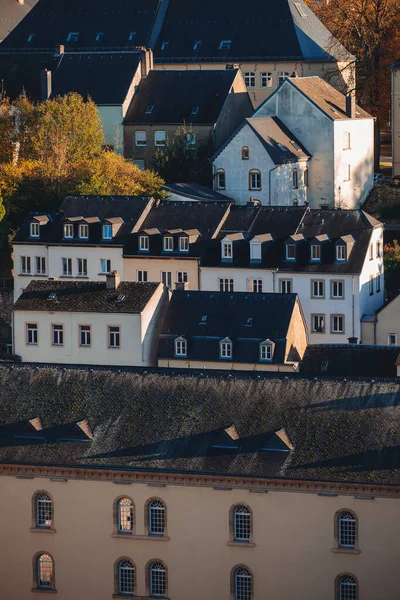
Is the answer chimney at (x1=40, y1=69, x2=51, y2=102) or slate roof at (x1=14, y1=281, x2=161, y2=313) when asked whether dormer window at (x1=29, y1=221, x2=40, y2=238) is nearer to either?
slate roof at (x1=14, y1=281, x2=161, y2=313)

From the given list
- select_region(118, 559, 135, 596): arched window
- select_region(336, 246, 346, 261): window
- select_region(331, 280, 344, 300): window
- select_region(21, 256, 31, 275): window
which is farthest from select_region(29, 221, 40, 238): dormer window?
select_region(118, 559, 135, 596): arched window

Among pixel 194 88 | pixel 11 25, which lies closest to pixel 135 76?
pixel 194 88

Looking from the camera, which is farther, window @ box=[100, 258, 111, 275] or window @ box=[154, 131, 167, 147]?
window @ box=[154, 131, 167, 147]

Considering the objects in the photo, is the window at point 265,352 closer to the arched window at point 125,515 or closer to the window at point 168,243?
the window at point 168,243

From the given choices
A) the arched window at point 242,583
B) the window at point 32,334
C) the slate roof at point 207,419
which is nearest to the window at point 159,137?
the window at point 32,334

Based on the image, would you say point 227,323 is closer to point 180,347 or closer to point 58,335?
point 180,347

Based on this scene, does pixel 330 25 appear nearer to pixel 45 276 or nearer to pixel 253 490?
pixel 45 276
